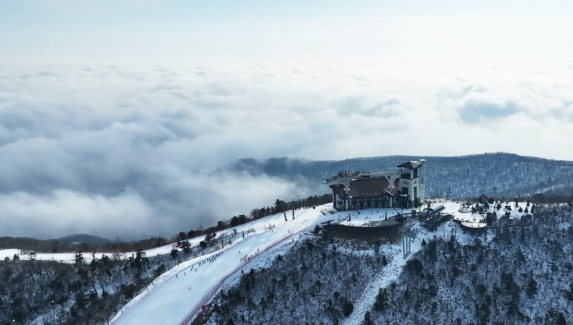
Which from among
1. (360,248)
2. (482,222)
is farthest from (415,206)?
(360,248)

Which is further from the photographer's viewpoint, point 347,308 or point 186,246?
point 186,246

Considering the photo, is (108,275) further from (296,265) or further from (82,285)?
(296,265)

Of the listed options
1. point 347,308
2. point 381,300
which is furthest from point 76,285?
point 381,300

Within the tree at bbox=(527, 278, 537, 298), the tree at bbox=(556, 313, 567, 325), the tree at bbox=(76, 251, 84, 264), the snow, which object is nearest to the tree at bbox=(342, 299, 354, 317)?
the snow

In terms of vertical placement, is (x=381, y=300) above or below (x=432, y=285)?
below

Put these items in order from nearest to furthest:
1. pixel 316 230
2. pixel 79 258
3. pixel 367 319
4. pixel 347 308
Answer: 1. pixel 367 319
2. pixel 347 308
3. pixel 316 230
4. pixel 79 258

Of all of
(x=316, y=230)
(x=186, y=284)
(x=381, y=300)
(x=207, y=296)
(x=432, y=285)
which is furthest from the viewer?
(x=316, y=230)

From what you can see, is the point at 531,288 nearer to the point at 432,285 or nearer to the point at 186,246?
the point at 432,285

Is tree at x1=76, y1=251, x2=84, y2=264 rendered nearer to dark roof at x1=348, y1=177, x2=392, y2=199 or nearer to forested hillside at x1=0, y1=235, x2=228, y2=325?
forested hillside at x1=0, y1=235, x2=228, y2=325
